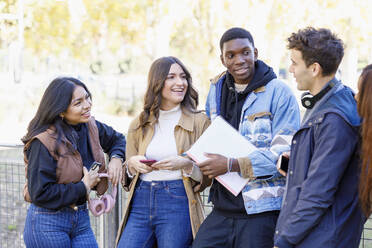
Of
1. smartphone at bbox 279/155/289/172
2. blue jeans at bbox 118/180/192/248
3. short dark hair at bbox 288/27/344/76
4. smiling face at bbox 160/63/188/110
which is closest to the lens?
short dark hair at bbox 288/27/344/76

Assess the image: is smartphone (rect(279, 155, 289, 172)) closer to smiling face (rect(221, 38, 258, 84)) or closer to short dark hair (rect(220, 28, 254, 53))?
smiling face (rect(221, 38, 258, 84))

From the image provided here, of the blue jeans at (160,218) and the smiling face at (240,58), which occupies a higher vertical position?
the smiling face at (240,58)

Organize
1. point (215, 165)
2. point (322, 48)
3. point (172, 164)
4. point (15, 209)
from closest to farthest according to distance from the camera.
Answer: point (322, 48)
point (215, 165)
point (172, 164)
point (15, 209)

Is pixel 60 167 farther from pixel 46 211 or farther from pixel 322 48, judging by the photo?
pixel 322 48

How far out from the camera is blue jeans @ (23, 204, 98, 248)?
374 centimetres

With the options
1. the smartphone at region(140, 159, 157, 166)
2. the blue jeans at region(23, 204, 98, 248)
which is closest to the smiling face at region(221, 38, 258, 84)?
the smartphone at region(140, 159, 157, 166)

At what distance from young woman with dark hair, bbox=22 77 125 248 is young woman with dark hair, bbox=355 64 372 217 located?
1.93 meters

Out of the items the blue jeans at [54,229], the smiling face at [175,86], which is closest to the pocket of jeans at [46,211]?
the blue jeans at [54,229]

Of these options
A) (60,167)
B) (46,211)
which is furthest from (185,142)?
(46,211)

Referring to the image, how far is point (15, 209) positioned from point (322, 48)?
393 centimetres

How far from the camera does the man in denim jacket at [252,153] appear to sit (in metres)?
3.50

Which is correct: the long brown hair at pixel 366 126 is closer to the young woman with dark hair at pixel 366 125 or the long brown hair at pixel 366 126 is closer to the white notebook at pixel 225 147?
the young woman with dark hair at pixel 366 125

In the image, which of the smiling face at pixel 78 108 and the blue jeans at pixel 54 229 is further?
the smiling face at pixel 78 108

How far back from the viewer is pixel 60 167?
12.6 ft
